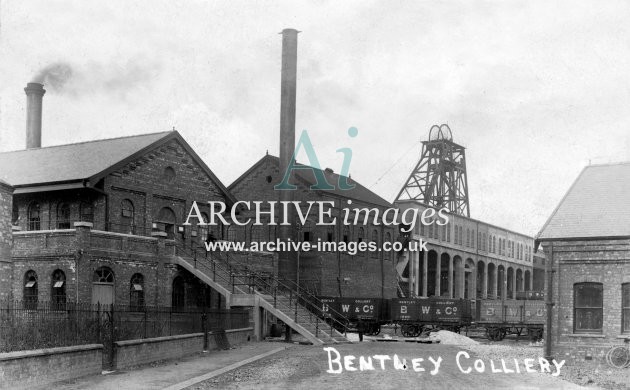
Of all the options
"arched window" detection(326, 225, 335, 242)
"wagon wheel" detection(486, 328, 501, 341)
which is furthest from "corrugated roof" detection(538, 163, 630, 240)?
"arched window" detection(326, 225, 335, 242)

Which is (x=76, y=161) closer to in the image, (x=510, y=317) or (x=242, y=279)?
(x=242, y=279)

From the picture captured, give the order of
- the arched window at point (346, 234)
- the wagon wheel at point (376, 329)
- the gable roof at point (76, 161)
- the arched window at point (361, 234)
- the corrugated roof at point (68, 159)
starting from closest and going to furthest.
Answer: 1. the gable roof at point (76, 161)
2. the corrugated roof at point (68, 159)
3. the wagon wheel at point (376, 329)
4. the arched window at point (346, 234)
5. the arched window at point (361, 234)

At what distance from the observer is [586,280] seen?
85.4ft

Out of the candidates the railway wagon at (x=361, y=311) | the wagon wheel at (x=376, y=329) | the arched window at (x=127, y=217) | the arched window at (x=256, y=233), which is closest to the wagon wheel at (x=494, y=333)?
the railway wagon at (x=361, y=311)

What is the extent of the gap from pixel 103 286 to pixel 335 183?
25437 millimetres

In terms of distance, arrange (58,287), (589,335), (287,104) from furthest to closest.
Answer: (287,104)
(58,287)
(589,335)

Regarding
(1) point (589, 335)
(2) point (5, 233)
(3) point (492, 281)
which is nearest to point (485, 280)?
(3) point (492, 281)

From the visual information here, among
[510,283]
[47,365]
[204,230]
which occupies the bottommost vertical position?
[510,283]

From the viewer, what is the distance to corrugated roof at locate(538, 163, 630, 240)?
2619cm

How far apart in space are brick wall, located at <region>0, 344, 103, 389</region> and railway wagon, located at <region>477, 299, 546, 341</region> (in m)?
24.9

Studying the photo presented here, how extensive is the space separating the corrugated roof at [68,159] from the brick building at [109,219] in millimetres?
62

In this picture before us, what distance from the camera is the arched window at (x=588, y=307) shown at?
2589cm

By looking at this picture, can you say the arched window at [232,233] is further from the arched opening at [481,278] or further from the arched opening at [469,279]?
the arched opening at [481,278]

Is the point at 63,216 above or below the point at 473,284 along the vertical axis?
above
